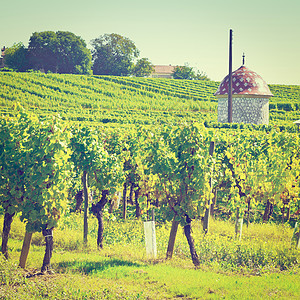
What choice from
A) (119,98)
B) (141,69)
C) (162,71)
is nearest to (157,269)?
(119,98)

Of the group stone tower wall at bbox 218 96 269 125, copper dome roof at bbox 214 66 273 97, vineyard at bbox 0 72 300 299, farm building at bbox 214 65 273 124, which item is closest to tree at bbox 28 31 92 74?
copper dome roof at bbox 214 66 273 97

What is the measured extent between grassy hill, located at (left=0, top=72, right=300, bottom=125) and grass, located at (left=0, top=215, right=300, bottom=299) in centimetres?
3099

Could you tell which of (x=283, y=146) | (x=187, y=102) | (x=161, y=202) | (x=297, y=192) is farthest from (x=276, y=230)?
(x=187, y=102)

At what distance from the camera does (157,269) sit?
10.7 meters

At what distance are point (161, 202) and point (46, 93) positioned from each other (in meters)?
48.4

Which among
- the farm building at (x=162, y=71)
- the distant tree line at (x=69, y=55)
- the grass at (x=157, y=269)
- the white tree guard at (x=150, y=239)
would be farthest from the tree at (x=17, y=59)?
the white tree guard at (x=150, y=239)

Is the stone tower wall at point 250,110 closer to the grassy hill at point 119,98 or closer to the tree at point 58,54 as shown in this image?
the grassy hill at point 119,98

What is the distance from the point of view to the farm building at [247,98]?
146ft

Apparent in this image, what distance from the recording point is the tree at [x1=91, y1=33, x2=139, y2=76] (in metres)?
88.9

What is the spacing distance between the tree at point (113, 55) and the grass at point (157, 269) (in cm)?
7631

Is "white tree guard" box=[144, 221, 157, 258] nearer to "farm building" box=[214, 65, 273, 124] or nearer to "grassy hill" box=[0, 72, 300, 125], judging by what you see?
"grassy hill" box=[0, 72, 300, 125]

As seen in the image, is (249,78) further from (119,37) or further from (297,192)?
(119,37)

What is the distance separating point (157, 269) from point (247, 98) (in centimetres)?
3601

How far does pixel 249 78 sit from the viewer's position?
45.3 metres
